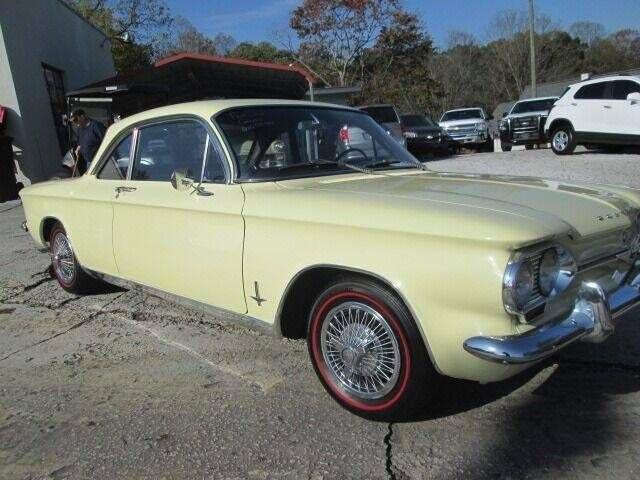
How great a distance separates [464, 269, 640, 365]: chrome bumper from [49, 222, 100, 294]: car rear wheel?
153 inches

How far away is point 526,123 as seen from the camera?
1817cm

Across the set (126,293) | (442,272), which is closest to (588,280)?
(442,272)

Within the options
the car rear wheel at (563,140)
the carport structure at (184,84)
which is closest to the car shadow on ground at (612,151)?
the car rear wheel at (563,140)

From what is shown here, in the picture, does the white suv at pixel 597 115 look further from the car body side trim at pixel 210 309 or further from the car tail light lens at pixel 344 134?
the car body side trim at pixel 210 309

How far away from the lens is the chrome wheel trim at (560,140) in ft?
47.6

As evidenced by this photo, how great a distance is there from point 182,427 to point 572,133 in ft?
44.0

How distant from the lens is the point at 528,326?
8.12ft

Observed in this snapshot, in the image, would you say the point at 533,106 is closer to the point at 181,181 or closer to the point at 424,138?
the point at 424,138

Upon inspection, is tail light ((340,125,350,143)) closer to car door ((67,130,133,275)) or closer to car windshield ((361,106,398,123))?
car door ((67,130,133,275))

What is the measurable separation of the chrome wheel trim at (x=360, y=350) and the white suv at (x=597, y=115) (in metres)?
12.0

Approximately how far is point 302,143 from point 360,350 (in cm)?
151

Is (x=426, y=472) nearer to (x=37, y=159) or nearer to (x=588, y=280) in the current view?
(x=588, y=280)

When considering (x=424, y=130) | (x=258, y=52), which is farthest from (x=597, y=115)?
(x=258, y=52)

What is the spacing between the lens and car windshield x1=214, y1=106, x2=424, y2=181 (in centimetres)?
360
